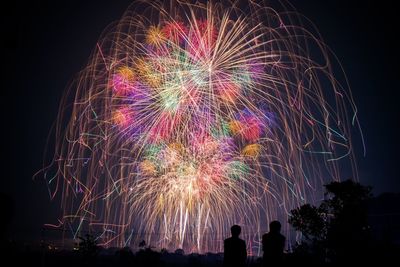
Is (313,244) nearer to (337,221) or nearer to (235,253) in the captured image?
(337,221)

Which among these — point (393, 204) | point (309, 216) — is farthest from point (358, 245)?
point (393, 204)

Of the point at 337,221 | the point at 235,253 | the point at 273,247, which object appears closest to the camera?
the point at 235,253

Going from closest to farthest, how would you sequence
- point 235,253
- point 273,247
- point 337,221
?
1. point 235,253
2. point 273,247
3. point 337,221

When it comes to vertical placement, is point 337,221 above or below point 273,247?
above

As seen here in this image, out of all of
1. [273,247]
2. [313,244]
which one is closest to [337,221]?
[313,244]

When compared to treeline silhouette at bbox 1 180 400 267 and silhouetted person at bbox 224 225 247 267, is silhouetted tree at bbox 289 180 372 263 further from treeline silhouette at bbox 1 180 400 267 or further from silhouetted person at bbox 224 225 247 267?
silhouetted person at bbox 224 225 247 267

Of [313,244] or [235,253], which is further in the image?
[313,244]

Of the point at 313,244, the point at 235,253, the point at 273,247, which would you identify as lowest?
the point at 235,253

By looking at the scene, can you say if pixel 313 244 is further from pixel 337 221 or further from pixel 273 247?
pixel 273 247
